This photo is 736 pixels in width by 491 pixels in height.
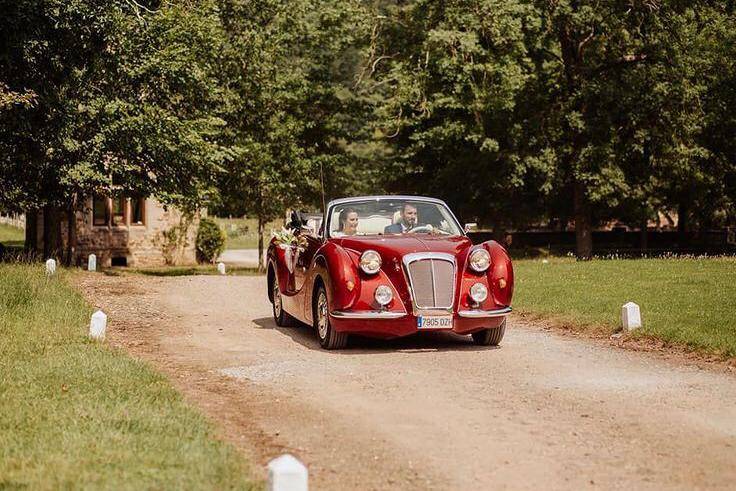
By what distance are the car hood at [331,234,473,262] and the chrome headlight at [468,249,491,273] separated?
0.43 ft

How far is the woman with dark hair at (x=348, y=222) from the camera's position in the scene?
41.0 feet

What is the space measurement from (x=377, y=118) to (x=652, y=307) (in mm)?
24036

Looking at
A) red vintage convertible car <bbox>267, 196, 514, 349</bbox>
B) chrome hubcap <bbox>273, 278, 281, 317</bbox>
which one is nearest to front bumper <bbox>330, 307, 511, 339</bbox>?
red vintage convertible car <bbox>267, 196, 514, 349</bbox>

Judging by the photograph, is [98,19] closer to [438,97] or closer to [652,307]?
[652,307]

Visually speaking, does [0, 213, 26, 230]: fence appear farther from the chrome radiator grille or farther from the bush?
the chrome radiator grille

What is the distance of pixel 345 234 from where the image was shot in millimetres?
12422

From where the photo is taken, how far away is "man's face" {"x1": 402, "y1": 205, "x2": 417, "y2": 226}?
12.7 m

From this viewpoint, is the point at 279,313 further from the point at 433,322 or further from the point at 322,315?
the point at 433,322

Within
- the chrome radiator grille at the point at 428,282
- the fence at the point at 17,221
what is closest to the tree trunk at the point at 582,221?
the chrome radiator grille at the point at 428,282

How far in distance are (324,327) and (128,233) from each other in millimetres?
29917

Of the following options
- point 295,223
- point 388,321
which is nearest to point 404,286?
point 388,321

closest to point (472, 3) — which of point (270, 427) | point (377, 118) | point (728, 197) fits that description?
point (377, 118)

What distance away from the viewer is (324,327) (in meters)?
11.8

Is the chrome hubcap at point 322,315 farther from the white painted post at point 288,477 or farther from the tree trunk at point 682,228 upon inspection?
the tree trunk at point 682,228
